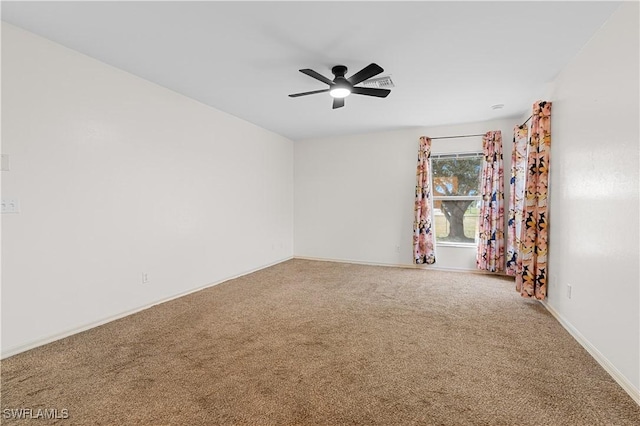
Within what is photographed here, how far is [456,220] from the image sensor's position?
17.1 feet

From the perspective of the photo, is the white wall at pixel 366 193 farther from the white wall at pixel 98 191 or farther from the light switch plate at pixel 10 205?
the light switch plate at pixel 10 205

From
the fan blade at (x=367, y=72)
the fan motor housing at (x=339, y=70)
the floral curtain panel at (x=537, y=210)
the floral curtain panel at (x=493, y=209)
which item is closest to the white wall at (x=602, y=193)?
the floral curtain panel at (x=537, y=210)

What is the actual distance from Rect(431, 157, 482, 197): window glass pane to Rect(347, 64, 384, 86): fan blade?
10.1 feet

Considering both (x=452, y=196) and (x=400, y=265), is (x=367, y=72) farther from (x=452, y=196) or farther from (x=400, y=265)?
(x=400, y=265)

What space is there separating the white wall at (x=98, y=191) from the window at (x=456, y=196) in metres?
3.53

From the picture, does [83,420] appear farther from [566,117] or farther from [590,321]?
[566,117]

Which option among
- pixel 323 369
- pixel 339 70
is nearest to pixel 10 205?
pixel 323 369

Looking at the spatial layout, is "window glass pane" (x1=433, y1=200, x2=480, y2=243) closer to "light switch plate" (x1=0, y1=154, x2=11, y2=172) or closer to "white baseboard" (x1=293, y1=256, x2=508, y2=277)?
"white baseboard" (x1=293, y1=256, x2=508, y2=277)

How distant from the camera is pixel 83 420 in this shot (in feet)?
5.12

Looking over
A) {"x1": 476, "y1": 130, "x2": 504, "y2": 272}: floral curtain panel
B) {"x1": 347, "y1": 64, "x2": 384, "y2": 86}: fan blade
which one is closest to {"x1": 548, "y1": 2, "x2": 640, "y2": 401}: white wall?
{"x1": 347, "y1": 64, "x2": 384, "y2": 86}: fan blade

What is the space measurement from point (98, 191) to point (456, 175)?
5070 millimetres

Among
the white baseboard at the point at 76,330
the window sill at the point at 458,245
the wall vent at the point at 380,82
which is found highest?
the wall vent at the point at 380,82

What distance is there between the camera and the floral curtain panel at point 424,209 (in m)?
5.05

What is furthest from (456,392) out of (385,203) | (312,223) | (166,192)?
(312,223)
